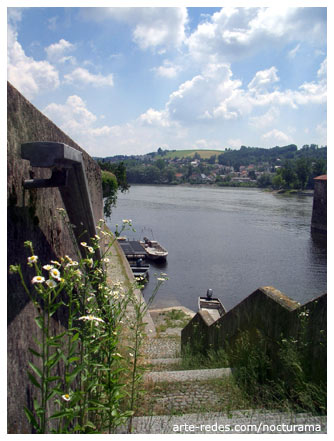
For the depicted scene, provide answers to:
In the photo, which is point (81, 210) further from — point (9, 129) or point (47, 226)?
point (9, 129)

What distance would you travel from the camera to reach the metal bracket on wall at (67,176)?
84.7 inches

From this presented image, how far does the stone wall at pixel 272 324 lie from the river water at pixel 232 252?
12.1m

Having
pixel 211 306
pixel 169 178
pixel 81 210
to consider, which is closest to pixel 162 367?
pixel 81 210

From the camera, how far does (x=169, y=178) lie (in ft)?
394

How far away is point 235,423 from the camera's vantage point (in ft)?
8.73

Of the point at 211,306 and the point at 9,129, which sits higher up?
the point at 9,129

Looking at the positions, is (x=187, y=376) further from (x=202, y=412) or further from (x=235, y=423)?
(x=235, y=423)

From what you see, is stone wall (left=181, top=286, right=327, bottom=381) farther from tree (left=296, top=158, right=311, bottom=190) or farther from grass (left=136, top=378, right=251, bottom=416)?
tree (left=296, top=158, right=311, bottom=190)

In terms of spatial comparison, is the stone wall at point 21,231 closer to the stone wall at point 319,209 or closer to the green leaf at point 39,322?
the green leaf at point 39,322

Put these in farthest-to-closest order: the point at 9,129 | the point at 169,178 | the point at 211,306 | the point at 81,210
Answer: the point at 169,178 → the point at 211,306 → the point at 81,210 → the point at 9,129

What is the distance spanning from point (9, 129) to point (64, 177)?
47 centimetres

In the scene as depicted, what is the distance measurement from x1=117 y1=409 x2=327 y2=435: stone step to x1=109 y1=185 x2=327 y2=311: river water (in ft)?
48.2

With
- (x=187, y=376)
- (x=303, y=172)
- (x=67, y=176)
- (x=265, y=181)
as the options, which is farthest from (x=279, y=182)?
(x=67, y=176)

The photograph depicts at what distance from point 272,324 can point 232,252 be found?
2750cm
